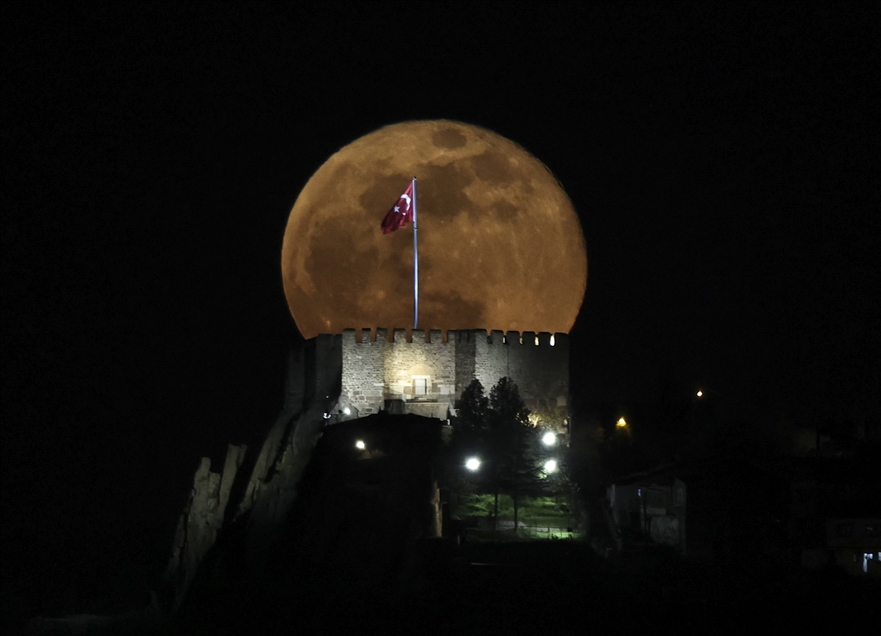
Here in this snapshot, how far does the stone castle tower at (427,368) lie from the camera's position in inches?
2368

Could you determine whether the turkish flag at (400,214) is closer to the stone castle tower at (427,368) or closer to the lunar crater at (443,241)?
the lunar crater at (443,241)

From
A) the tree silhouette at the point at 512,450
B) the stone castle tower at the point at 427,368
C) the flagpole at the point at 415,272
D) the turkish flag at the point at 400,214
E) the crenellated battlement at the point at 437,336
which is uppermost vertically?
the turkish flag at the point at 400,214

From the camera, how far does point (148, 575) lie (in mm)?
66938

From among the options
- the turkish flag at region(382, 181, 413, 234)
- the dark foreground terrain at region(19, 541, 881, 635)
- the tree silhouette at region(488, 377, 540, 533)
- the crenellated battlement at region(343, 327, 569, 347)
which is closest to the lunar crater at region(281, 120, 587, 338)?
the crenellated battlement at region(343, 327, 569, 347)

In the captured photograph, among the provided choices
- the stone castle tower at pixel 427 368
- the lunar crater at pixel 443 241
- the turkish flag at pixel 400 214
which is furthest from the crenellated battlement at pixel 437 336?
the turkish flag at pixel 400 214

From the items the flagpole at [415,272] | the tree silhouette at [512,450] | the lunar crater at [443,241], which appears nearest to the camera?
the tree silhouette at [512,450]

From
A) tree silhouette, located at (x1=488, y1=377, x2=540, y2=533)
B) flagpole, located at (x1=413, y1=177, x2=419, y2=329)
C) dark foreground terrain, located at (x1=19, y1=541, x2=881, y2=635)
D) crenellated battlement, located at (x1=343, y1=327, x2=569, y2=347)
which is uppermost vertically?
flagpole, located at (x1=413, y1=177, x2=419, y2=329)

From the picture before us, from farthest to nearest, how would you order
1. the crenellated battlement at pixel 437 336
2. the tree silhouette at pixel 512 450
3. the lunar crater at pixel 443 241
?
the lunar crater at pixel 443 241, the crenellated battlement at pixel 437 336, the tree silhouette at pixel 512 450

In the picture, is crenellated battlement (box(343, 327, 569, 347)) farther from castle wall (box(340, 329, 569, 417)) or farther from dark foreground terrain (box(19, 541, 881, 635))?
dark foreground terrain (box(19, 541, 881, 635))

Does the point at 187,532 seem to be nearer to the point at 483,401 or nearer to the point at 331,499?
the point at 331,499

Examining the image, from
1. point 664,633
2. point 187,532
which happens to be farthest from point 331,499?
point 664,633

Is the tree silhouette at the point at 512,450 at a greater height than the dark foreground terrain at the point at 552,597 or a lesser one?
greater

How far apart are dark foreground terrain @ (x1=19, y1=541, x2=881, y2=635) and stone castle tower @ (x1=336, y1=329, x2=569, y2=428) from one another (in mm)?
11983

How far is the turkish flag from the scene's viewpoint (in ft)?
197
